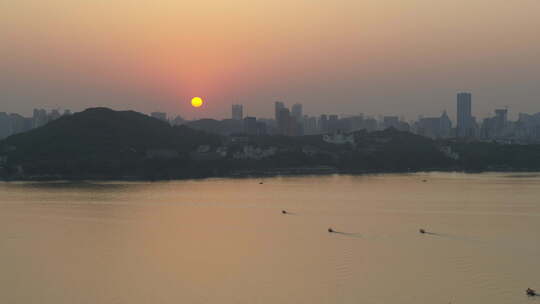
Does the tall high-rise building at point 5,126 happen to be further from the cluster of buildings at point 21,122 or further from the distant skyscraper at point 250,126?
the distant skyscraper at point 250,126

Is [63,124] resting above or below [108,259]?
above

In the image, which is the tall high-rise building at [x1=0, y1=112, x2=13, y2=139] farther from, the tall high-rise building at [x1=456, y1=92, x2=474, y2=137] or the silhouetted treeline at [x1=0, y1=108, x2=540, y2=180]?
the tall high-rise building at [x1=456, y1=92, x2=474, y2=137]

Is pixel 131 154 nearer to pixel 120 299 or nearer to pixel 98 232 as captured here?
pixel 98 232

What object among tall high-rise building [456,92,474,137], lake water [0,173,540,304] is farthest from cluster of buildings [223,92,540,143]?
lake water [0,173,540,304]

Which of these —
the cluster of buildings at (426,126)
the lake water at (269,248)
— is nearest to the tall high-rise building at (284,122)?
the cluster of buildings at (426,126)

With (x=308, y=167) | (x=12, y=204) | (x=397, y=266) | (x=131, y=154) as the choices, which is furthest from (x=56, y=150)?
(x=397, y=266)

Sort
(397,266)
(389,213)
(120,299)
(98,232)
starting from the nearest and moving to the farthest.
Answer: (120,299)
(397,266)
(98,232)
(389,213)
